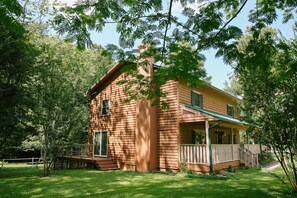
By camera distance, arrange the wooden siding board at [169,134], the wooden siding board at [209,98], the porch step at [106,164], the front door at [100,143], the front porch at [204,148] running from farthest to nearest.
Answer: the front door at [100,143] → the porch step at [106,164] → the wooden siding board at [209,98] → the wooden siding board at [169,134] → the front porch at [204,148]

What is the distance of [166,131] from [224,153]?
12.8 feet

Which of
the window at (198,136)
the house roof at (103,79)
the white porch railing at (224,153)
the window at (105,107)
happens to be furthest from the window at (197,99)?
the window at (105,107)

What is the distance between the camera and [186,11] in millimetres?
5348

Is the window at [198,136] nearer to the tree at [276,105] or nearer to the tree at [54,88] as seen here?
the tree at [276,105]

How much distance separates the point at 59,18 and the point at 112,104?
14842mm

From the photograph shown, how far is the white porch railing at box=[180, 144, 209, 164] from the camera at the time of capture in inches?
534

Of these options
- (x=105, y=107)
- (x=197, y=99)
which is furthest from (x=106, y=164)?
(x=197, y=99)

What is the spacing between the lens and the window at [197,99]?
16847mm

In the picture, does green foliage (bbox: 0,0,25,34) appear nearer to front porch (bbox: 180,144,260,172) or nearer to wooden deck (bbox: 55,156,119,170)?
front porch (bbox: 180,144,260,172)

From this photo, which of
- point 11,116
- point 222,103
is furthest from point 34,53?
point 222,103

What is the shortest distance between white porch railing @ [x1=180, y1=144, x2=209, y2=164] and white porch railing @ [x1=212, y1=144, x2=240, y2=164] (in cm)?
67

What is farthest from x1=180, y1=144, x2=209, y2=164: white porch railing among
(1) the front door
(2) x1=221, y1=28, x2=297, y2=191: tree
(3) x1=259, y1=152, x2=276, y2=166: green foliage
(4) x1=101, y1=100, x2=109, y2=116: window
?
(3) x1=259, y1=152, x2=276, y2=166: green foliage

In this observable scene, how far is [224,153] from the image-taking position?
1514 centimetres

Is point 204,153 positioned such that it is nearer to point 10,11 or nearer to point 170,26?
point 170,26
